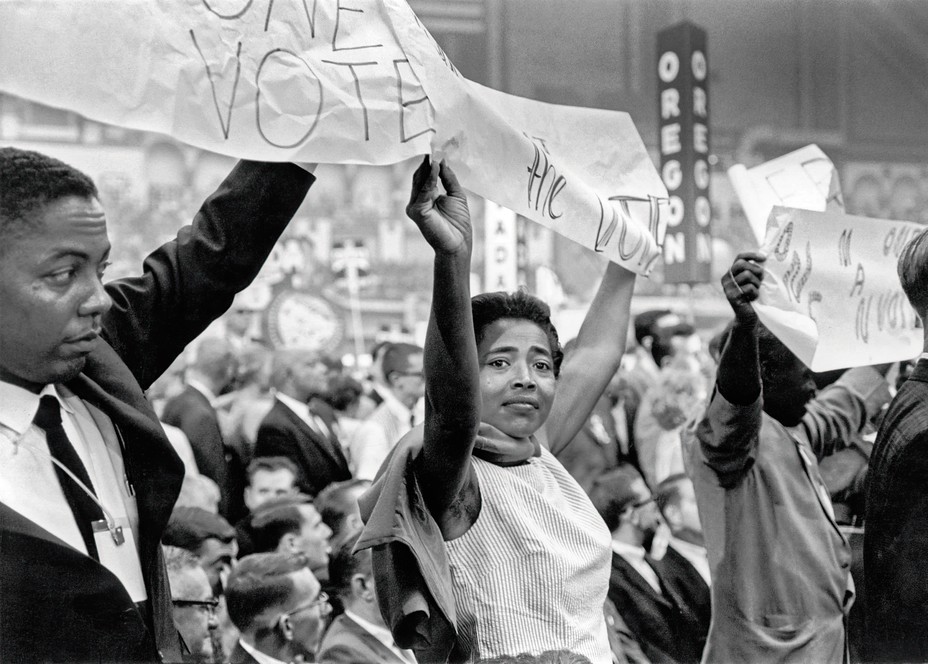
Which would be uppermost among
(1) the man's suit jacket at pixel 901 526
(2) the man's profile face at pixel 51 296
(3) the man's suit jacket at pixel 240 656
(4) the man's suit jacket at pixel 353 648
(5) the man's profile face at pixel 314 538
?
(2) the man's profile face at pixel 51 296

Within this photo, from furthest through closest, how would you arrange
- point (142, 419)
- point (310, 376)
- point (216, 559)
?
point (310, 376) < point (216, 559) < point (142, 419)

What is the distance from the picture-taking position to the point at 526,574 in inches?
58.6

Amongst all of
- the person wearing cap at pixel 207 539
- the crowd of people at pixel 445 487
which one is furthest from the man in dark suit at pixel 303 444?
the crowd of people at pixel 445 487

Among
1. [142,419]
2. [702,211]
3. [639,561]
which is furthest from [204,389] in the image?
[142,419]

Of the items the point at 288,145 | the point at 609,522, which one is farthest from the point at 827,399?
the point at 288,145

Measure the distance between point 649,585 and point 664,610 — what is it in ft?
0.36

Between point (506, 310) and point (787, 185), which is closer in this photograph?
point (506, 310)

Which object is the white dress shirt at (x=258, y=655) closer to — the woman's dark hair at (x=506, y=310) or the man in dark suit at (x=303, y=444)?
the man in dark suit at (x=303, y=444)

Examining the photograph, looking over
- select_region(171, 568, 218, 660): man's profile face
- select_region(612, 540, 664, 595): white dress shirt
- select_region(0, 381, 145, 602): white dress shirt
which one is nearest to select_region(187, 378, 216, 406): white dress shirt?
select_region(171, 568, 218, 660): man's profile face

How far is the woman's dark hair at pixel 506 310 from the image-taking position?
5.49 feet

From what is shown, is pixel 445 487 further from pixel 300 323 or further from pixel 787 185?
pixel 300 323

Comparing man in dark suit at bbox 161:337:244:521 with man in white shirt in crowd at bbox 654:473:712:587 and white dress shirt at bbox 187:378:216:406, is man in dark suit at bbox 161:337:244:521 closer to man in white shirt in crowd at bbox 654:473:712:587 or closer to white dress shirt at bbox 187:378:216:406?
white dress shirt at bbox 187:378:216:406

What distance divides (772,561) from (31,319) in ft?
5.33

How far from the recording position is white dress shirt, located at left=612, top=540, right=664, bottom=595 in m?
3.54
